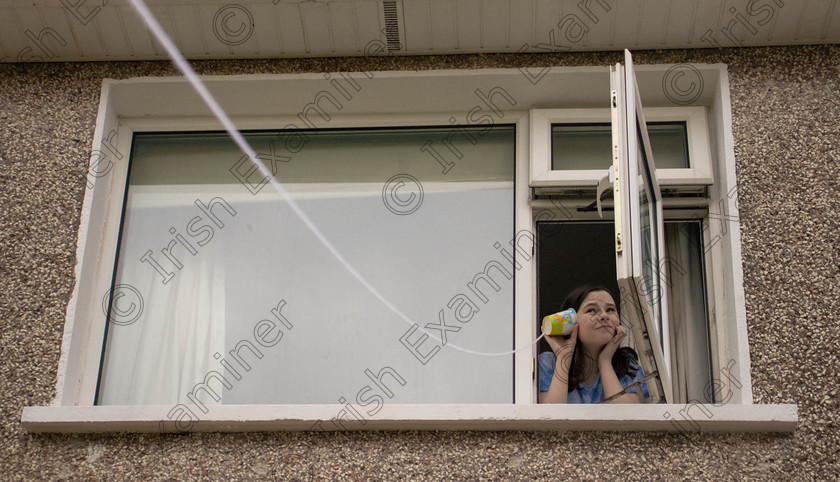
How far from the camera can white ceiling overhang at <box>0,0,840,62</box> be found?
363 cm

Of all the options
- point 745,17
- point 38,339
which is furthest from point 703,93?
point 38,339

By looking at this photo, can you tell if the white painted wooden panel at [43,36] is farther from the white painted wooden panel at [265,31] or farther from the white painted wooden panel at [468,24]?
the white painted wooden panel at [468,24]

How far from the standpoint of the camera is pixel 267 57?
3.86 metres

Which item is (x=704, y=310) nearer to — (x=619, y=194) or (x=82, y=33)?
(x=619, y=194)

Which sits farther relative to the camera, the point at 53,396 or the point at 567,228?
the point at 567,228

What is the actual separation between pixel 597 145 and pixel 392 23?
34.5 inches

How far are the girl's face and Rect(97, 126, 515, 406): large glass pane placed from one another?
274 mm

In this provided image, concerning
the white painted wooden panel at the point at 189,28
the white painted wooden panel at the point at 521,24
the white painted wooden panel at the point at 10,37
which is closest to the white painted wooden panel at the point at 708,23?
the white painted wooden panel at the point at 521,24

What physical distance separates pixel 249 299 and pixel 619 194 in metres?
1.45

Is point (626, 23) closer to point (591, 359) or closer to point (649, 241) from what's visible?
point (649, 241)

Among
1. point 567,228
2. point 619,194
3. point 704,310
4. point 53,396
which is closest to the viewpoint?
point 619,194

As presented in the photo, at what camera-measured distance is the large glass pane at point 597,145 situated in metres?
3.78

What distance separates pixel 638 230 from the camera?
9.30 ft

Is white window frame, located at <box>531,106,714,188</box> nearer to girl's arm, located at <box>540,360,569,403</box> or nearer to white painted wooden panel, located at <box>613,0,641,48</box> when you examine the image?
white painted wooden panel, located at <box>613,0,641,48</box>
